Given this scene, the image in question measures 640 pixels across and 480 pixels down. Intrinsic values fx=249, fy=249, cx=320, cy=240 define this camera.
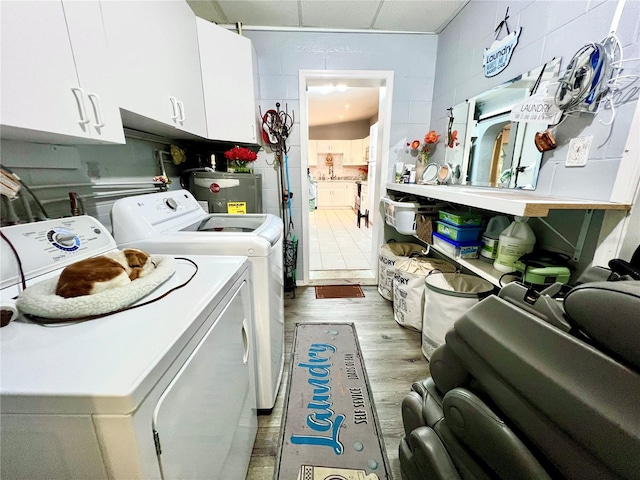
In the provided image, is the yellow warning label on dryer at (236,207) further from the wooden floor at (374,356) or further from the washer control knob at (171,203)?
the wooden floor at (374,356)

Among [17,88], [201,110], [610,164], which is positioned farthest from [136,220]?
[610,164]

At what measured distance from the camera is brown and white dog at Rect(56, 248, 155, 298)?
1.99 ft

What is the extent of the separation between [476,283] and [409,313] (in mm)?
522

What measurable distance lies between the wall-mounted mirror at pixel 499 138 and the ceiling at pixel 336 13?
2.63 feet

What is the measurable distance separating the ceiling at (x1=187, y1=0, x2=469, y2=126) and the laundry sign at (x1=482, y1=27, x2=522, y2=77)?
0.59m

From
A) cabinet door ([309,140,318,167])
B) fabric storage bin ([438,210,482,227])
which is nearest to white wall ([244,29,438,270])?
fabric storage bin ([438,210,482,227])

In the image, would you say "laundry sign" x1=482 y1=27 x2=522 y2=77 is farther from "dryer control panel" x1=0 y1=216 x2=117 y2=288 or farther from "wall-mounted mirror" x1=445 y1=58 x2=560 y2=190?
"dryer control panel" x1=0 y1=216 x2=117 y2=288

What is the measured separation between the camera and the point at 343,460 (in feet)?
3.62

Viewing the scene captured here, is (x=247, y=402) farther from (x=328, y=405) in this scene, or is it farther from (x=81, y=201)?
(x=81, y=201)

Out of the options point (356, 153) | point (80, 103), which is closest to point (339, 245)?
point (80, 103)

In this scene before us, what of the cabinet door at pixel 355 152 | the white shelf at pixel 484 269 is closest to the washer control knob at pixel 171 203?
the white shelf at pixel 484 269

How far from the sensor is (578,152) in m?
1.11

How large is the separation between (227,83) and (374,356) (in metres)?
2.33

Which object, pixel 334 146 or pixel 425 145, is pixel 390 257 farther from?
pixel 334 146
